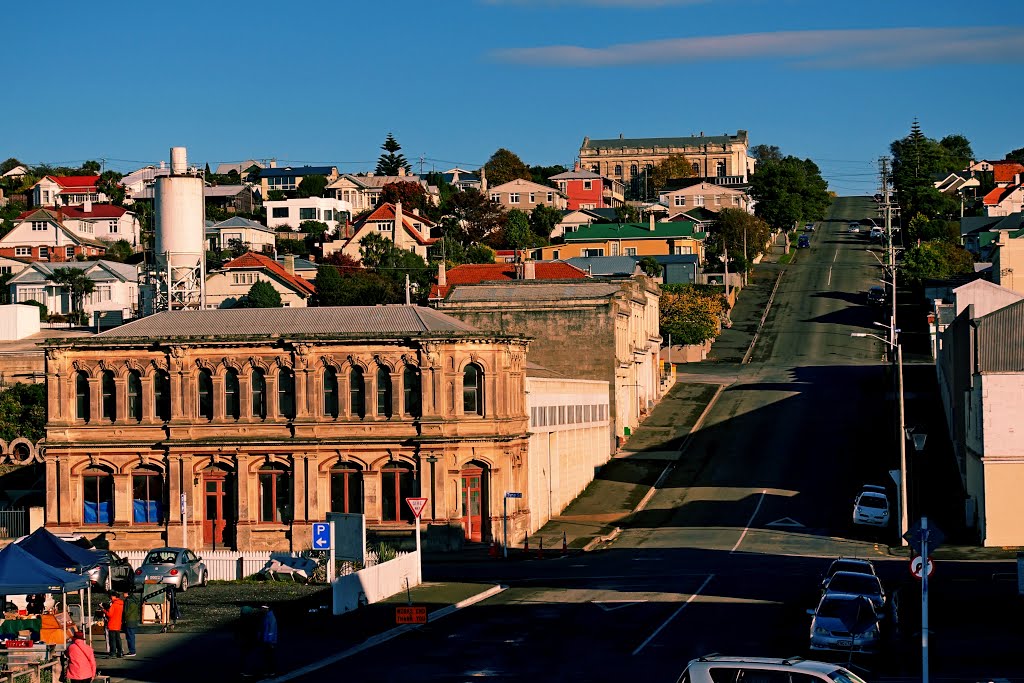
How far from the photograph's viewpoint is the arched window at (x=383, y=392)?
66.6 metres

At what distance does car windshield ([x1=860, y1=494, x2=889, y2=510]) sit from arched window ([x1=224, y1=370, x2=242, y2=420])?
92.9ft

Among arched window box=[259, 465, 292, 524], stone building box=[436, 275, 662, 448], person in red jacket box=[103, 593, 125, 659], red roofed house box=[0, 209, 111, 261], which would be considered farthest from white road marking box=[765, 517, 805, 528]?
red roofed house box=[0, 209, 111, 261]

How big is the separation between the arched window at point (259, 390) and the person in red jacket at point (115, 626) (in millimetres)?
30167

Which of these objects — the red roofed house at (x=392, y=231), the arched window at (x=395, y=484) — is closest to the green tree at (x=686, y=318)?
the red roofed house at (x=392, y=231)

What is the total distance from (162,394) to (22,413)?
2818 cm

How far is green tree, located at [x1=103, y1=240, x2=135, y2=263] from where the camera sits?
16862 centimetres

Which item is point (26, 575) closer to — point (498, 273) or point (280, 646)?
point (280, 646)

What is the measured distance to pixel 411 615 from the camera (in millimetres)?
40281

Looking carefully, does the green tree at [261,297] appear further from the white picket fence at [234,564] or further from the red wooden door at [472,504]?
the white picket fence at [234,564]

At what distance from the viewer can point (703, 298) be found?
135 metres

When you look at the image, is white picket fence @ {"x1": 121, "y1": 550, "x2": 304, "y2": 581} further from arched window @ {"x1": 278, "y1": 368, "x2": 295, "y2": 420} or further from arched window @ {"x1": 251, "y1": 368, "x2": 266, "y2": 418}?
arched window @ {"x1": 251, "y1": 368, "x2": 266, "y2": 418}

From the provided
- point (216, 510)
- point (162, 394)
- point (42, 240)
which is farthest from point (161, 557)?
point (42, 240)

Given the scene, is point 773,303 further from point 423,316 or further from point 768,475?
point 423,316

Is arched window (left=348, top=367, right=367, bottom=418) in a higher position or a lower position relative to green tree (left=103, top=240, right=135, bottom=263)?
lower
